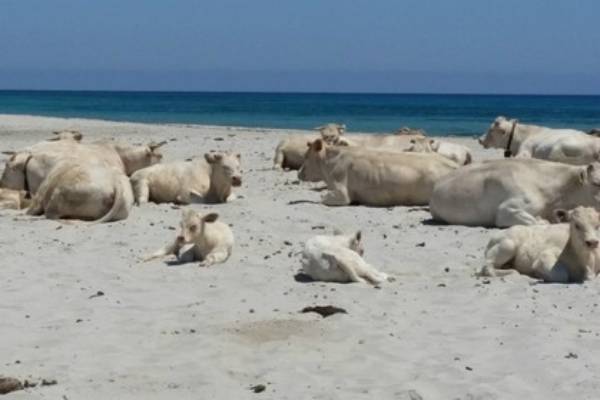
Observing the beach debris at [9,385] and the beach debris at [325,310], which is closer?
the beach debris at [9,385]

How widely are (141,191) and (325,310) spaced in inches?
313

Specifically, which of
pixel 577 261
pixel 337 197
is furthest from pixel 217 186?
pixel 577 261

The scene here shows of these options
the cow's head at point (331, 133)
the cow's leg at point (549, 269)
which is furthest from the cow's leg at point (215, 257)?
the cow's head at point (331, 133)

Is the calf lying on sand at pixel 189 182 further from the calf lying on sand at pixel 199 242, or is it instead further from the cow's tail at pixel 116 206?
the calf lying on sand at pixel 199 242

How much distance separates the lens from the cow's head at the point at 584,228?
11.1 m

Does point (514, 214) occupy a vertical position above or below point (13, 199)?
above

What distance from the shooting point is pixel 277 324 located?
9.61m

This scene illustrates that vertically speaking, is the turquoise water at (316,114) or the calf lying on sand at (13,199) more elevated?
the calf lying on sand at (13,199)

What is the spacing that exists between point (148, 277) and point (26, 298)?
1391 mm

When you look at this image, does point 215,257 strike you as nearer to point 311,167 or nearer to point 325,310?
point 325,310

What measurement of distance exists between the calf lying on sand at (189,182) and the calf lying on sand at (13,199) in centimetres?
155

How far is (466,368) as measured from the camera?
829 cm

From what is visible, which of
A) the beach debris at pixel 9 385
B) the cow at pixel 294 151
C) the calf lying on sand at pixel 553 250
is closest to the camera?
the beach debris at pixel 9 385

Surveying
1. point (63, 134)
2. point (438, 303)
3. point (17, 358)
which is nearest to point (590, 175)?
point (438, 303)
